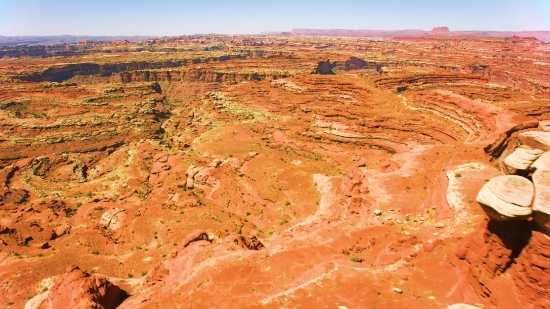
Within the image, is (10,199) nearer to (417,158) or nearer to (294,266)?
(294,266)

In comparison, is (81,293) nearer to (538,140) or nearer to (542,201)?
(542,201)

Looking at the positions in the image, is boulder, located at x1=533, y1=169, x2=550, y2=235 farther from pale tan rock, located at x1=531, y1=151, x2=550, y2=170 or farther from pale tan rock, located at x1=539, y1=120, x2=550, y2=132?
pale tan rock, located at x1=539, y1=120, x2=550, y2=132

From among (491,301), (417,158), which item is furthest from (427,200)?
(491,301)

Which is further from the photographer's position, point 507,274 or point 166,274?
point 166,274

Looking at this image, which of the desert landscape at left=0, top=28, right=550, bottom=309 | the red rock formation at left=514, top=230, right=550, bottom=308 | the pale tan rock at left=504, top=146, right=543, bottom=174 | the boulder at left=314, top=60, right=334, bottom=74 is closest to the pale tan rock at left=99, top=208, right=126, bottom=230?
the desert landscape at left=0, top=28, right=550, bottom=309

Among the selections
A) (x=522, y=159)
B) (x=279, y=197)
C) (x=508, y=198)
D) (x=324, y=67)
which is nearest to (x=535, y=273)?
(x=508, y=198)

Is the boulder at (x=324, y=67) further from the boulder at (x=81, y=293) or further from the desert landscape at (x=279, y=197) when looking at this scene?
the boulder at (x=81, y=293)

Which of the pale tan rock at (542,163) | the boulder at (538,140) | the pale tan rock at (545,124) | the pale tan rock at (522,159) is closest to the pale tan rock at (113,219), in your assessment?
the pale tan rock at (522,159)
